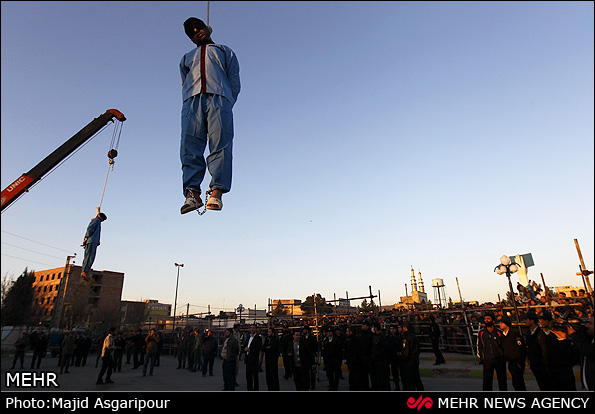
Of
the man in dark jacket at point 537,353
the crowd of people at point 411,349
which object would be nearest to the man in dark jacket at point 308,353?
the crowd of people at point 411,349

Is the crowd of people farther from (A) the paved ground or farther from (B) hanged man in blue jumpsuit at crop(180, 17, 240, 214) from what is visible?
(B) hanged man in blue jumpsuit at crop(180, 17, 240, 214)

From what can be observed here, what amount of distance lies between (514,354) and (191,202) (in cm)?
718

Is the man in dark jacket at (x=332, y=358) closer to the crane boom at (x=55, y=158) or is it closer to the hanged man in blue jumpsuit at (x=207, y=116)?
the hanged man in blue jumpsuit at (x=207, y=116)

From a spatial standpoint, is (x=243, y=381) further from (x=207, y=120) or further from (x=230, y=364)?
(x=207, y=120)

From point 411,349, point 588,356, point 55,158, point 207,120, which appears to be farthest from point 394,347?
point 55,158

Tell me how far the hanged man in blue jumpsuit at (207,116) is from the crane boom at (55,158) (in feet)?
33.4

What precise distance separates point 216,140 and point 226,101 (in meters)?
0.52

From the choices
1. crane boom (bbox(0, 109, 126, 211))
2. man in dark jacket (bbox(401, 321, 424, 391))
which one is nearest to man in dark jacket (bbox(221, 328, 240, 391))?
man in dark jacket (bbox(401, 321, 424, 391))

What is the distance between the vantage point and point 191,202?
3.32 meters
